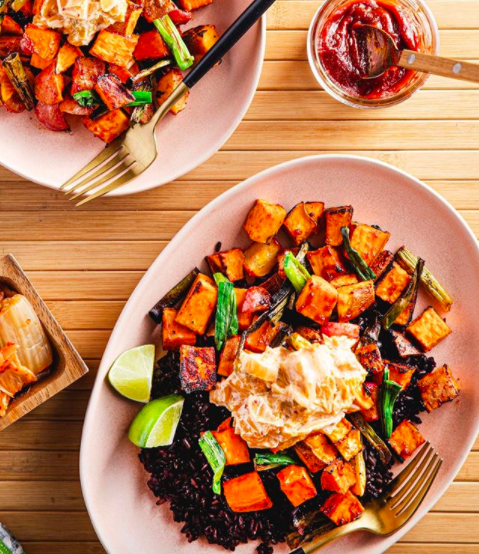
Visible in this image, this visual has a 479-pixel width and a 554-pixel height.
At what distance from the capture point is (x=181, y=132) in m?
2.51

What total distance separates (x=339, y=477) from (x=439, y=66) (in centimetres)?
160

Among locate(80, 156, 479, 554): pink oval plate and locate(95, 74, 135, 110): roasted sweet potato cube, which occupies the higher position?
locate(95, 74, 135, 110): roasted sweet potato cube

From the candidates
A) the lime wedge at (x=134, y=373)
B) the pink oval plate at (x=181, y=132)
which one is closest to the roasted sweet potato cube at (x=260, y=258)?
the pink oval plate at (x=181, y=132)

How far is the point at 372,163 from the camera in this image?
96.8 inches

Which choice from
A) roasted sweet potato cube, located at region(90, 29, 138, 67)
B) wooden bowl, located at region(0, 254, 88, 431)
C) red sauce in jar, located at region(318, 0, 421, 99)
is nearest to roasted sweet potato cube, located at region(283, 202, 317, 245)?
red sauce in jar, located at region(318, 0, 421, 99)

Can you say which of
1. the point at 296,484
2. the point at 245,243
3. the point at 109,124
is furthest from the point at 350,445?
the point at 109,124

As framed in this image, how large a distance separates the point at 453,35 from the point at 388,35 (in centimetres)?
47

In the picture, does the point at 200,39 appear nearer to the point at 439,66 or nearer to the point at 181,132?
the point at 181,132

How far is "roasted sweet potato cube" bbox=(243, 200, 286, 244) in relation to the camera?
2.39 meters

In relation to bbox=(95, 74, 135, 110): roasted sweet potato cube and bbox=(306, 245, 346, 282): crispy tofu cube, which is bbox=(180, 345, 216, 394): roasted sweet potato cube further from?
bbox=(95, 74, 135, 110): roasted sweet potato cube

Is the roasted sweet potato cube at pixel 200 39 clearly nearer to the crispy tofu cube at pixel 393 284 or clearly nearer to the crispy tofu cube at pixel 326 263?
the crispy tofu cube at pixel 326 263

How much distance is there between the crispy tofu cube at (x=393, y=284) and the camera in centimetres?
250

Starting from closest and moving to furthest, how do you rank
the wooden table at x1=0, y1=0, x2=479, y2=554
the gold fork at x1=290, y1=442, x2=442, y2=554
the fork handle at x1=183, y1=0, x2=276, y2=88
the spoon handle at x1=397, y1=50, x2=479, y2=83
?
1. the spoon handle at x1=397, y1=50, x2=479, y2=83
2. the fork handle at x1=183, y1=0, x2=276, y2=88
3. the gold fork at x1=290, y1=442, x2=442, y2=554
4. the wooden table at x1=0, y1=0, x2=479, y2=554

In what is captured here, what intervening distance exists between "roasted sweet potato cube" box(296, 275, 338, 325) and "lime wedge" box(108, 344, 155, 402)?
0.64 metres
